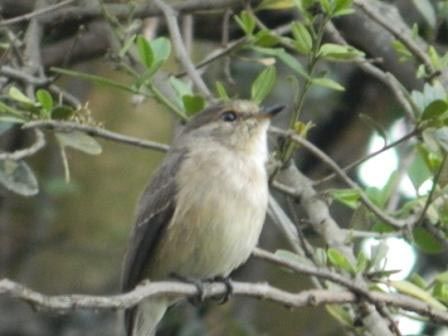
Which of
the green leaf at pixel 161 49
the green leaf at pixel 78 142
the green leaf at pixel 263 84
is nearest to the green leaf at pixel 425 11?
the green leaf at pixel 263 84

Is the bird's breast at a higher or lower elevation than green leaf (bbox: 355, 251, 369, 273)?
lower

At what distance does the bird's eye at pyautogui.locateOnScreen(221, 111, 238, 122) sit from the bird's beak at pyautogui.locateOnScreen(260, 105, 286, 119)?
0.44 feet

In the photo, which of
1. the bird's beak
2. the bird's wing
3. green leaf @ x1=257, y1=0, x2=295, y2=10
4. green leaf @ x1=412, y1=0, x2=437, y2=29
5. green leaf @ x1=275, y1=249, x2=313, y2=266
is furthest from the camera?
green leaf @ x1=257, y1=0, x2=295, y2=10

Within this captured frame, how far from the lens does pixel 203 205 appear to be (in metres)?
5.18

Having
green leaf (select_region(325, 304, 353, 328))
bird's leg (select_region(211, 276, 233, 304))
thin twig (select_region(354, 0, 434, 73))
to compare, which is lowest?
bird's leg (select_region(211, 276, 233, 304))

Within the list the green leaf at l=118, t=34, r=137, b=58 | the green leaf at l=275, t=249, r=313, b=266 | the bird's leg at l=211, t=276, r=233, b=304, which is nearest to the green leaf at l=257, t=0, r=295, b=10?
the green leaf at l=118, t=34, r=137, b=58

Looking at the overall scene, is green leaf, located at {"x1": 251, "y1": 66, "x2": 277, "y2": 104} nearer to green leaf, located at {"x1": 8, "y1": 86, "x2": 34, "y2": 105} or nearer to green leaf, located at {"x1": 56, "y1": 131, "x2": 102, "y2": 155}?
green leaf, located at {"x1": 56, "y1": 131, "x2": 102, "y2": 155}

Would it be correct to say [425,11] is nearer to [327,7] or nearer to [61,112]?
[327,7]

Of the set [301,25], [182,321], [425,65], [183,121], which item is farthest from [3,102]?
[182,321]

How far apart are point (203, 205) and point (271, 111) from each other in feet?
1.73

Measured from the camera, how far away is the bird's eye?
560 cm

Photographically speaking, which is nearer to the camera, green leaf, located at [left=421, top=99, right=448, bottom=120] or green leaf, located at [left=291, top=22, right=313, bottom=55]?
green leaf, located at [left=421, top=99, right=448, bottom=120]

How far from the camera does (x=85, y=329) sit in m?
7.91

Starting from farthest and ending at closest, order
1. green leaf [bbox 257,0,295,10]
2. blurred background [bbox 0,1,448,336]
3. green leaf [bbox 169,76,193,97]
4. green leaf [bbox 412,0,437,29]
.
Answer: blurred background [bbox 0,1,448,336] → green leaf [bbox 257,0,295,10] → green leaf [bbox 412,0,437,29] → green leaf [bbox 169,76,193,97]
